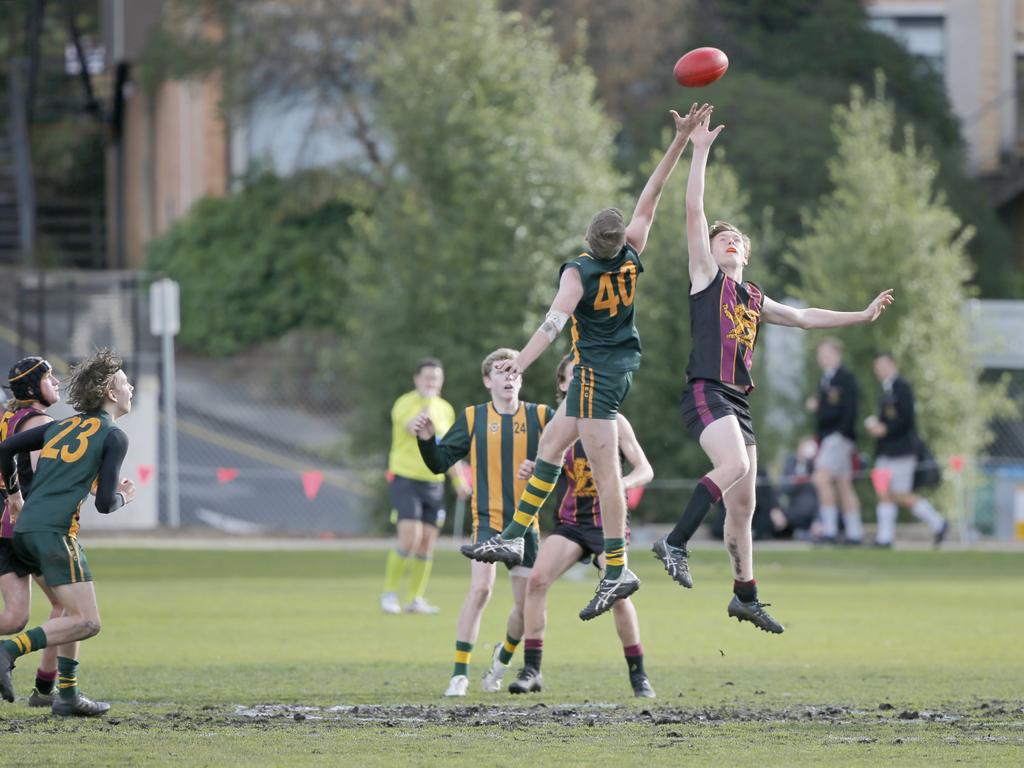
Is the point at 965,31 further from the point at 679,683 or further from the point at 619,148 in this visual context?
the point at 679,683

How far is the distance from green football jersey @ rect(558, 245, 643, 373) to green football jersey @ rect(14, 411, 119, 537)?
2595 mm

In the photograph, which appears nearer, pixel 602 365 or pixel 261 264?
pixel 602 365

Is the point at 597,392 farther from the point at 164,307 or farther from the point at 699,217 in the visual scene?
the point at 164,307

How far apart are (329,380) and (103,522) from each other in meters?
4.34

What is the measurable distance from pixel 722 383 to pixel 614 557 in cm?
111

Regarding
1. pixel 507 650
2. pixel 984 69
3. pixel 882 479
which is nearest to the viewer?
pixel 507 650

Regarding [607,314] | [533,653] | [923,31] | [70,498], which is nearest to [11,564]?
[70,498]

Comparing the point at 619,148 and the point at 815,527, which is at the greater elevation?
the point at 619,148

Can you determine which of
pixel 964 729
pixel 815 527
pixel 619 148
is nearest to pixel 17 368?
pixel 964 729

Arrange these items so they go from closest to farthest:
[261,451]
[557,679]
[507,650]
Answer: [507,650], [557,679], [261,451]

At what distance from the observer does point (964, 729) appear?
880cm

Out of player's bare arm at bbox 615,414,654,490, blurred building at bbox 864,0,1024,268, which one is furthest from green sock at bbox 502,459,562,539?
blurred building at bbox 864,0,1024,268

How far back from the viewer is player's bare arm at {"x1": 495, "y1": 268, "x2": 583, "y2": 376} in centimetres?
853

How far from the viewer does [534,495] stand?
9508 mm
